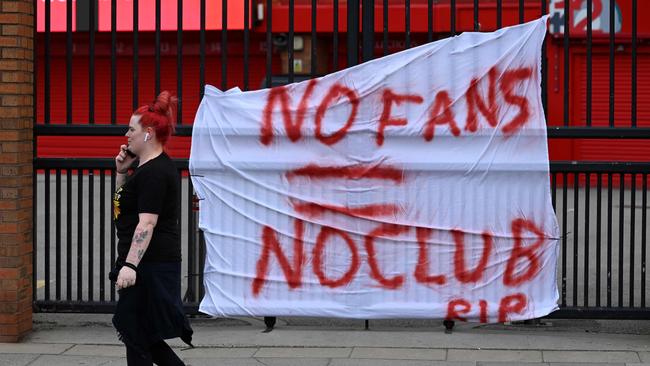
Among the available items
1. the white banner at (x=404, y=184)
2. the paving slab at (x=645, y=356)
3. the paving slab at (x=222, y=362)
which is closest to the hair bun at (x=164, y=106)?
the white banner at (x=404, y=184)

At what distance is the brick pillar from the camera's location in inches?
277

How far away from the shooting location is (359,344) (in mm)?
7016

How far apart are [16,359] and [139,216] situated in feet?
6.60

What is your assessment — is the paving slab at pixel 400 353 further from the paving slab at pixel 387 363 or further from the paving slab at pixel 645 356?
the paving slab at pixel 645 356

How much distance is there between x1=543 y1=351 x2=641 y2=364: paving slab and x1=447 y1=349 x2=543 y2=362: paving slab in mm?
85

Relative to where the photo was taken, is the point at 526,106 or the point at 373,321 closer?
the point at 526,106

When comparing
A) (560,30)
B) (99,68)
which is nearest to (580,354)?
(560,30)

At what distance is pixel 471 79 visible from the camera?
7000 mm

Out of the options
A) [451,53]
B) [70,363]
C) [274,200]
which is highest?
[451,53]

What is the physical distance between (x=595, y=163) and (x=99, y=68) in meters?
17.9

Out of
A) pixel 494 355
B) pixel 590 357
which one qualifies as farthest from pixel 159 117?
pixel 590 357

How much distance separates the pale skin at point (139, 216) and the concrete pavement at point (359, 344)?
60.7 inches

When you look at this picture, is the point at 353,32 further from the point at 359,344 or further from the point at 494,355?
the point at 494,355

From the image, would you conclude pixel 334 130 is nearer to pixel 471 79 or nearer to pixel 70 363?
pixel 471 79
